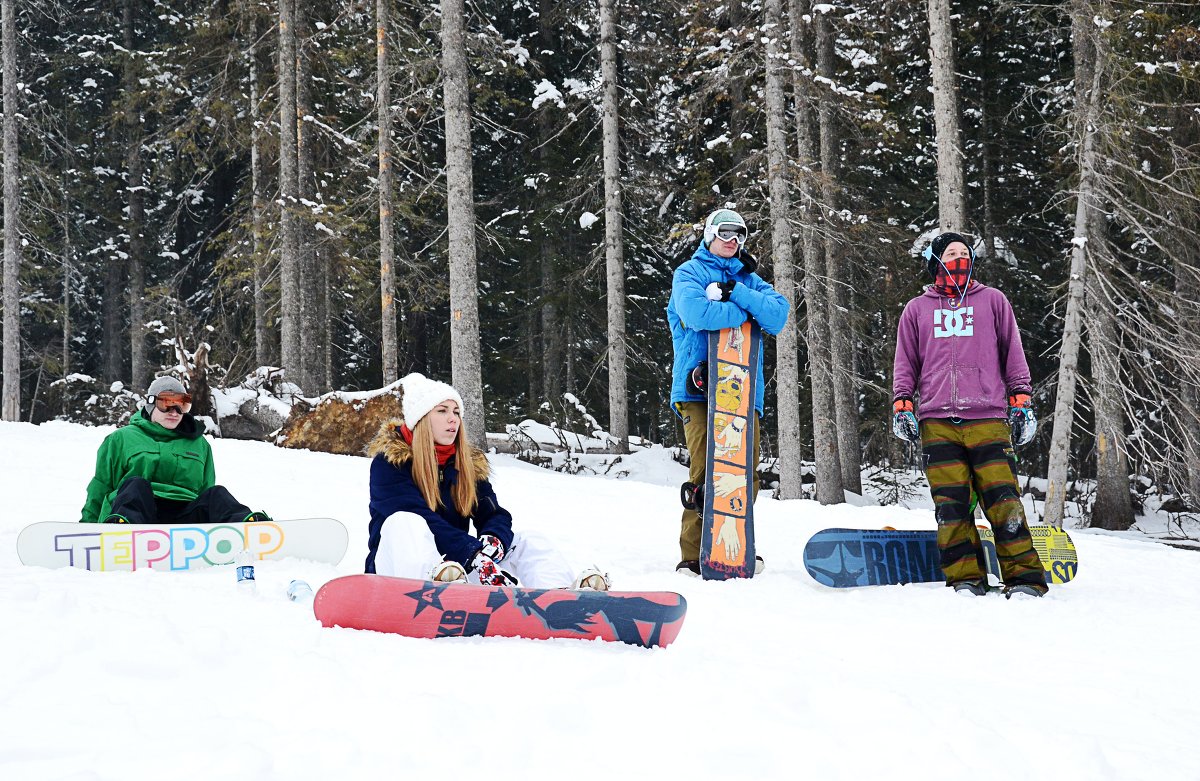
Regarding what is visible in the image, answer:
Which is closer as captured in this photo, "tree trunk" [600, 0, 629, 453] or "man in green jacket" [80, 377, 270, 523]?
"man in green jacket" [80, 377, 270, 523]

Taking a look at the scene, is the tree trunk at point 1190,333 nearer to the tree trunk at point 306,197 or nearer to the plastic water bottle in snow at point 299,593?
the plastic water bottle in snow at point 299,593

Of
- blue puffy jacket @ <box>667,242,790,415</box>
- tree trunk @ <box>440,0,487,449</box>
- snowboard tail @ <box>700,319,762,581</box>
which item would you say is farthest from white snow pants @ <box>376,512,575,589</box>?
tree trunk @ <box>440,0,487,449</box>

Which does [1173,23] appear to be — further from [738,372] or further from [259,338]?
[259,338]

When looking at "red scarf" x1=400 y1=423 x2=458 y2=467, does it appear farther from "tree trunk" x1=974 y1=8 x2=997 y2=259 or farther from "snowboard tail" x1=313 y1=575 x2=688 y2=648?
"tree trunk" x1=974 y1=8 x2=997 y2=259

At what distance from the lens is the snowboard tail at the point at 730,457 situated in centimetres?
508

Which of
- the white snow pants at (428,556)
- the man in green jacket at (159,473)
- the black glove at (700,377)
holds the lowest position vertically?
the white snow pants at (428,556)

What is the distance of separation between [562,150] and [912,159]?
7.11 meters

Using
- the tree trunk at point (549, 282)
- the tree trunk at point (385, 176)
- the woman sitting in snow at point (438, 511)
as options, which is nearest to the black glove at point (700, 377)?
the woman sitting in snow at point (438, 511)

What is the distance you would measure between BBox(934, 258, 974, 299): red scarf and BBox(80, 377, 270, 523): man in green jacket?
4.20 m

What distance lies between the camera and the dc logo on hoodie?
16.3ft

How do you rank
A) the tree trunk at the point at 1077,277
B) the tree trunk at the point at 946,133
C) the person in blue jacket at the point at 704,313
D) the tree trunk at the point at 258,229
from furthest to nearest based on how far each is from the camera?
the tree trunk at the point at 258,229 < the tree trunk at the point at 1077,277 < the tree trunk at the point at 946,133 < the person in blue jacket at the point at 704,313

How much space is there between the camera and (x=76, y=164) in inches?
887

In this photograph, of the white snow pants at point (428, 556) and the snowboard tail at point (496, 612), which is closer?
the snowboard tail at point (496, 612)

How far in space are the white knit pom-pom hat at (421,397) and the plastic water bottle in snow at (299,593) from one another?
849 millimetres
